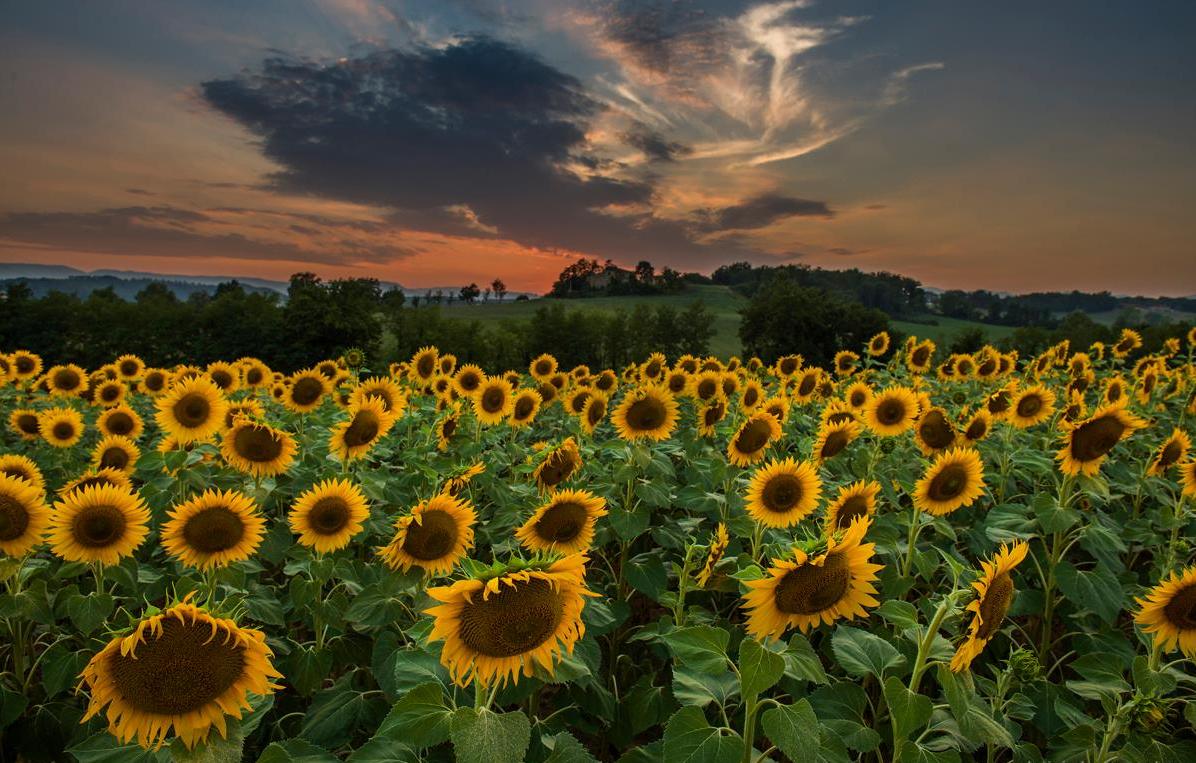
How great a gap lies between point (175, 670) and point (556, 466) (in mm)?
2531

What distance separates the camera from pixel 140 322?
43562 mm

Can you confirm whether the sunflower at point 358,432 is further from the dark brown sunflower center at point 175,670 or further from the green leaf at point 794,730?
the green leaf at point 794,730

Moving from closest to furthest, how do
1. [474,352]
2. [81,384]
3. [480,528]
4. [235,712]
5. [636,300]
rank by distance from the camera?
[235,712] → [480,528] → [81,384] → [474,352] → [636,300]

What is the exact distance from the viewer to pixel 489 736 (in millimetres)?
1874

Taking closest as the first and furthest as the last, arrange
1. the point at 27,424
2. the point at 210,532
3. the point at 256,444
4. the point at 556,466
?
the point at 210,532, the point at 556,466, the point at 256,444, the point at 27,424

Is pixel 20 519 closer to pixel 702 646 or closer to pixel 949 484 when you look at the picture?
pixel 702 646

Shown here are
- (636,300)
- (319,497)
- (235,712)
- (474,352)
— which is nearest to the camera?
(235,712)

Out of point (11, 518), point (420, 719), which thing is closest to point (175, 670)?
point (420, 719)

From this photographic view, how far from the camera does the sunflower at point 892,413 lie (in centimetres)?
557

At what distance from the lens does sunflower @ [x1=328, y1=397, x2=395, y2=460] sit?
4.61 meters

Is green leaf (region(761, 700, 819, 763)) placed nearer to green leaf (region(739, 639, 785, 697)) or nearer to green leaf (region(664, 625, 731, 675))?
green leaf (region(739, 639, 785, 697))

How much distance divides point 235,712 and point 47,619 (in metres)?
2.43

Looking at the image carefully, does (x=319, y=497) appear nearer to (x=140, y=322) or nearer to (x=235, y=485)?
(x=235, y=485)

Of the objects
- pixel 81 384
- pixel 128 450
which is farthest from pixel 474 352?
pixel 128 450
